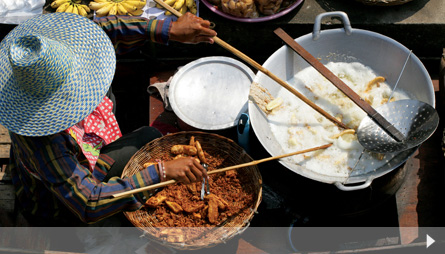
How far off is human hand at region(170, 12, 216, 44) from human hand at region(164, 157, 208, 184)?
0.84 meters

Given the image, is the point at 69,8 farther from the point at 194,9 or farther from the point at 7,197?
the point at 7,197

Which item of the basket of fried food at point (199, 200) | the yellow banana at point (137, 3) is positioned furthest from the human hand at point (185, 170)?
the yellow banana at point (137, 3)

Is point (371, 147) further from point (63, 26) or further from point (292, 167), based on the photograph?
point (63, 26)

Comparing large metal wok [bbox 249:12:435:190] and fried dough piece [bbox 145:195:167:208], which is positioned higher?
large metal wok [bbox 249:12:435:190]

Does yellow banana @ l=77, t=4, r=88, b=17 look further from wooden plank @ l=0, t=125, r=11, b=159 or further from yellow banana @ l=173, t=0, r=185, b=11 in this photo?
wooden plank @ l=0, t=125, r=11, b=159

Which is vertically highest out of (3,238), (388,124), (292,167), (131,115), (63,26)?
(63,26)

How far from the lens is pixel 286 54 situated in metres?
2.87

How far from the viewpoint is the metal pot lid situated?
2900 millimetres

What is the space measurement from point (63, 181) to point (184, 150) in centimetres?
84

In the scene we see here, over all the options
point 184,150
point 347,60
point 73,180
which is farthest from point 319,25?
point 73,180

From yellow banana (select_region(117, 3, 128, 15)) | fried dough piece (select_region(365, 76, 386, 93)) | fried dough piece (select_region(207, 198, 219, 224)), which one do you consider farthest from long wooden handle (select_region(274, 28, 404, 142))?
yellow banana (select_region(117, 3, 128, 15))

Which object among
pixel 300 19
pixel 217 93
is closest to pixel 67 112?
pixel 217 93

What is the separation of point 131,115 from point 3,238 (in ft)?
4.53

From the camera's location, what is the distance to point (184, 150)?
282cm
